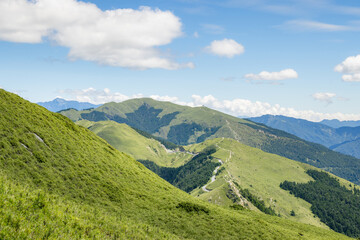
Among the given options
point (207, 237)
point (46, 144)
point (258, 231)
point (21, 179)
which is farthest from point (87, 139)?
point (258, 231)

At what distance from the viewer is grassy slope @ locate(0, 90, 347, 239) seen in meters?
43.7

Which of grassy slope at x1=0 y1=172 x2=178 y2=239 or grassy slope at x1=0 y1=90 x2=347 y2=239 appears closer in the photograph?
grassy slope at x1=0 y1=172 x2=178 y2=239

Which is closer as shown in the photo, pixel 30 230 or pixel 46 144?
pixel 30 230

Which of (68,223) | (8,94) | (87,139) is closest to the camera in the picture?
(68,223)

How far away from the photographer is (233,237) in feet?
167

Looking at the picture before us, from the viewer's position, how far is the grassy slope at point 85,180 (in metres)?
43.7

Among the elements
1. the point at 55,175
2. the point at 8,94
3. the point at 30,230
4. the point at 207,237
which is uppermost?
the point at 8,94

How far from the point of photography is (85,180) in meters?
53.1

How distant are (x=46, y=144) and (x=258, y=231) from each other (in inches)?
2089

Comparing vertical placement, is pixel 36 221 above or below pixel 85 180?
above

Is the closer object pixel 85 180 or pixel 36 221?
pixel 36 221

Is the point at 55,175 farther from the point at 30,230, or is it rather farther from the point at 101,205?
the point at 30,230

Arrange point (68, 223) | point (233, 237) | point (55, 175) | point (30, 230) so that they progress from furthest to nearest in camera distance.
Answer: point (233, 237) → point (55, 175) → point (68, 223) → point (30, 230)

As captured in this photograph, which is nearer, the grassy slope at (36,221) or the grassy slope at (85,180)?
the grassy slope at (36,221)
